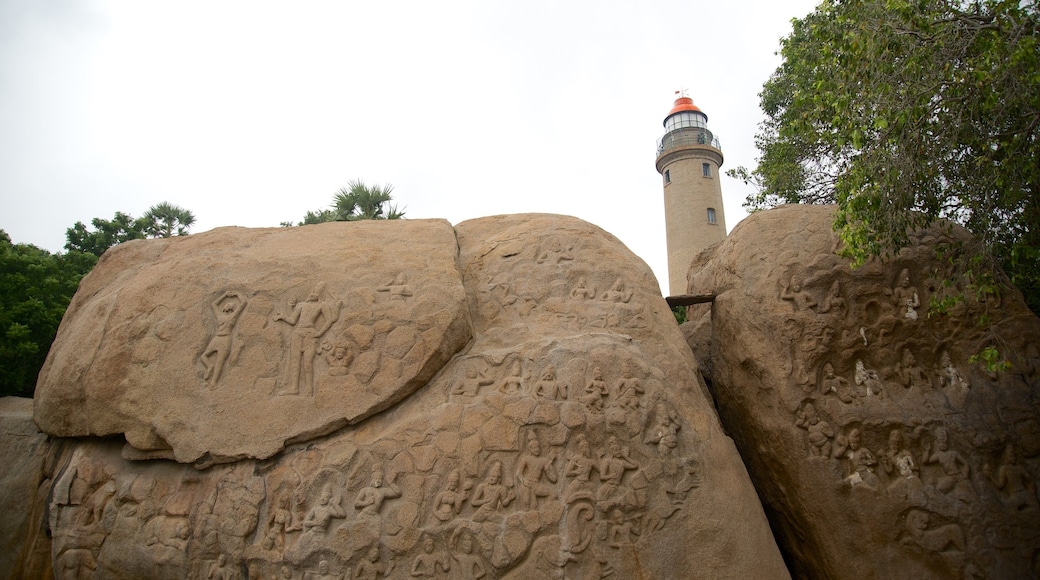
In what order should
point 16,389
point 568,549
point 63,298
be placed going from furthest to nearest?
point 63,298
point 16,389
point 568,549

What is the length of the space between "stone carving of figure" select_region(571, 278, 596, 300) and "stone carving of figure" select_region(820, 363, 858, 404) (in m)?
2.64

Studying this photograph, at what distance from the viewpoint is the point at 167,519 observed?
5.64 m

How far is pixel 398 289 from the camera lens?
653cm

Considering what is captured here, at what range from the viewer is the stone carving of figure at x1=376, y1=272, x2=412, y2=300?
255 inches

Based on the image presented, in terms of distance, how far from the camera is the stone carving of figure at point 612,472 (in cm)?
539

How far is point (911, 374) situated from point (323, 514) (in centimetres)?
623

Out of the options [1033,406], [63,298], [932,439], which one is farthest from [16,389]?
[1033,406]

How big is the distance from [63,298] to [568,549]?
31.7ft

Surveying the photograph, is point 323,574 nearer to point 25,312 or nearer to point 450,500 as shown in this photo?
point 450,500

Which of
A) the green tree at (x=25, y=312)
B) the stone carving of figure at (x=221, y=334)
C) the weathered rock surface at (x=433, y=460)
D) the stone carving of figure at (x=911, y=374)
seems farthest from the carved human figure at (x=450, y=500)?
the green tree at (x=25, y=312)

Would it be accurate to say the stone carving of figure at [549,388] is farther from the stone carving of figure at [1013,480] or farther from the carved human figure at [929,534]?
the stone carving of figure at [1013,480]

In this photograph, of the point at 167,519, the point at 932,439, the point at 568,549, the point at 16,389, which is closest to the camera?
the point at 568,549

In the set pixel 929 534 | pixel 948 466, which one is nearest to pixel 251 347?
pixel 929 534

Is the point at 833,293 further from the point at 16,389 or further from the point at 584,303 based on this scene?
the point at 16,389
